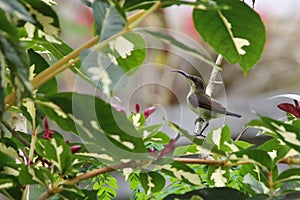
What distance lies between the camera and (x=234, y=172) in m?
0.66

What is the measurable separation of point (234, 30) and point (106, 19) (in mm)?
138

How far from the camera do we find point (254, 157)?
42 cm

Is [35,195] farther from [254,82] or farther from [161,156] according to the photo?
[254,82]

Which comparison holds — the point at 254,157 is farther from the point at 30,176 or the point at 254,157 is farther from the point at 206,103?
the point at 206,103

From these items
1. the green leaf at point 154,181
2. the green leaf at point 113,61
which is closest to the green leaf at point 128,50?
the green leaf at point 113,61

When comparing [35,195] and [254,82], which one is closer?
[35,195]

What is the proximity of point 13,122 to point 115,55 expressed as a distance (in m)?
0.32

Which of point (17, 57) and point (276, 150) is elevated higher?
point (17, 57)

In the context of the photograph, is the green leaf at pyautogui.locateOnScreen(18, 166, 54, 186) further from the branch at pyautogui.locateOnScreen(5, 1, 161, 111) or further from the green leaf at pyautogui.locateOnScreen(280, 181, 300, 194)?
the green leaf at pyautogui.locateOnScreen(280, 181, 300, 194)

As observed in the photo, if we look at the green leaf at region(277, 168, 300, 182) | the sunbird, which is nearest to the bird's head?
the sunbird

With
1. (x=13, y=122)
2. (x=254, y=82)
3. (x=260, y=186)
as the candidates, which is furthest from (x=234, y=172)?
(x=254, y=82)

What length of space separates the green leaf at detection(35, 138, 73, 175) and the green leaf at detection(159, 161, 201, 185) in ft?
0.26

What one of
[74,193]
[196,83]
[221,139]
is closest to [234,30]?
[221,139]

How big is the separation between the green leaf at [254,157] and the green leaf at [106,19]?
0.47ft
